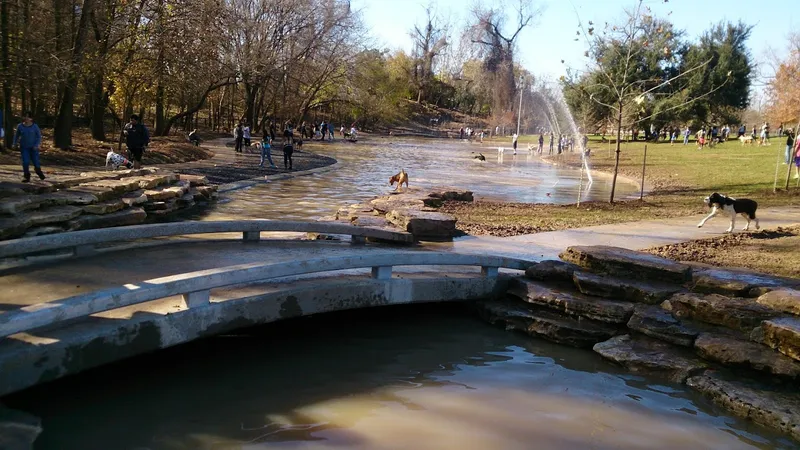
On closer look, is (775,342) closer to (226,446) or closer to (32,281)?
(226,446)

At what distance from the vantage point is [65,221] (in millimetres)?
10039

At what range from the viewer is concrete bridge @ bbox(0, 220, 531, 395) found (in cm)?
486

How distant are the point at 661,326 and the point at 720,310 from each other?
2.05 ft

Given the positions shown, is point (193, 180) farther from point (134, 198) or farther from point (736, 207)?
point (736, 207)

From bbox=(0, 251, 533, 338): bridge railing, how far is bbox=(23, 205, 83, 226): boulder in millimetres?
5137

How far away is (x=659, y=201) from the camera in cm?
1869

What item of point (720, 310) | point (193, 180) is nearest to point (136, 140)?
point (193, 180)

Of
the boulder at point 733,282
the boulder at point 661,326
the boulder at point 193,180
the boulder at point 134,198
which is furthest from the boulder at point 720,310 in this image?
the boulder at point 193,180

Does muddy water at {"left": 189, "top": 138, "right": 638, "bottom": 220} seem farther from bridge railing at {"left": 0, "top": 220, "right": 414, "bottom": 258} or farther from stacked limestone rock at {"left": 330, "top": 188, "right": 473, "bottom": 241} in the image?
bridge railing at {"left": 0, "top": 220, "right": 414, "bottom": 258}

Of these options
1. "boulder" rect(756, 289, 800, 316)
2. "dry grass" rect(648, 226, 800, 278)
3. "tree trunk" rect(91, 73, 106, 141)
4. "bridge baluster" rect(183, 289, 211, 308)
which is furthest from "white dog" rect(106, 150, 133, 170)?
"boulder" rect(756, 289, 800, 316)

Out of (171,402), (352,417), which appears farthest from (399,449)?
(171,402)

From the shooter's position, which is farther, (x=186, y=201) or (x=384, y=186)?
(x=384, y=186)

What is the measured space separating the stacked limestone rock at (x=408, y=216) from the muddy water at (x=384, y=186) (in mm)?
1550

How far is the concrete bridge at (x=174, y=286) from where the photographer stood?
4860 millimetres
